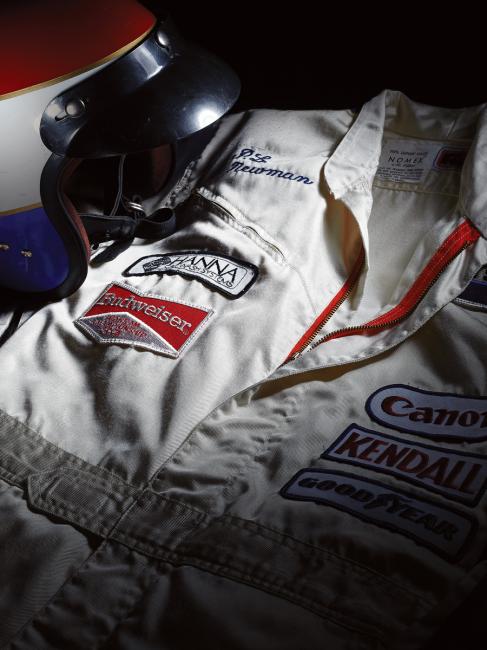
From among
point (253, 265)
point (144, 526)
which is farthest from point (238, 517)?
point (253, 265)

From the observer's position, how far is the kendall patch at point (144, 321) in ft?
2.57

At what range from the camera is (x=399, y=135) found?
3.48 ft

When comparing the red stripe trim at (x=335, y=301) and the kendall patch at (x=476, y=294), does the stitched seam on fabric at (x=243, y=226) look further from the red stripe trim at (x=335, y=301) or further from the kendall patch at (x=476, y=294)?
the kendall patch at (x=476, y=294)

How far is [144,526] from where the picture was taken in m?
0.62

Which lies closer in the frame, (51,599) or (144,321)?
(51,599)

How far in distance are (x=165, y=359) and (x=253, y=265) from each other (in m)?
0.19

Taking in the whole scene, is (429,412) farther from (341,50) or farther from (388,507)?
(341,50)

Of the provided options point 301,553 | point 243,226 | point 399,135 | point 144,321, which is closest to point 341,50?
point 399,135

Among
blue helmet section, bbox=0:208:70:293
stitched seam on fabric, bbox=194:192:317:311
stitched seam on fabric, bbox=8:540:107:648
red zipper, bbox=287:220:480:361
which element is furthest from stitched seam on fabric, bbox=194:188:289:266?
stitched seam on fabric, bbox=8:540:107:648

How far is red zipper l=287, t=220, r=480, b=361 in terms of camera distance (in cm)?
79

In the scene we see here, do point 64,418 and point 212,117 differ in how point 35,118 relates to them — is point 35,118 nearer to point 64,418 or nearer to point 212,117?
point 212,117

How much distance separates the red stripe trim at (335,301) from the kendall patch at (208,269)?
103mm

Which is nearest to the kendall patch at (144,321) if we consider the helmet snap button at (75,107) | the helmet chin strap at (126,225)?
the helmet chin strap at (126,225)

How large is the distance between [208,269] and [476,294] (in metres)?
0.36
